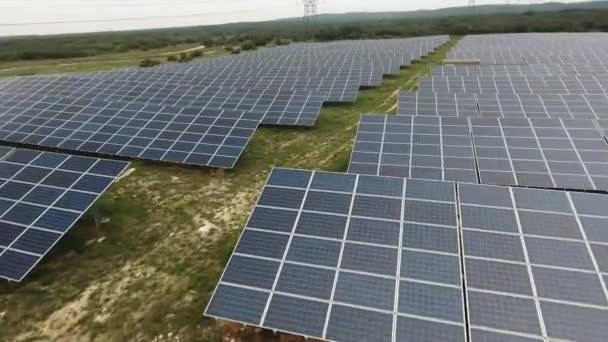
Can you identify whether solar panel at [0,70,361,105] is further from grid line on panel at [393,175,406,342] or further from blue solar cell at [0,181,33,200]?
grid line on panel at [393,175,406,342]

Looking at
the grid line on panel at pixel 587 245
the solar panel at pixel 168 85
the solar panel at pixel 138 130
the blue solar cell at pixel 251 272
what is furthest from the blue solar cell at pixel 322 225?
the solar panel at pixel 168 85

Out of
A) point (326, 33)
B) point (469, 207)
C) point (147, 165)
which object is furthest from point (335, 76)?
point (326, 33)

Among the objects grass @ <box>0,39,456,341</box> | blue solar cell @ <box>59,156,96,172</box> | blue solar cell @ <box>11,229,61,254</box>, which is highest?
blue solar cell @ <box>59,156,96,172</box>

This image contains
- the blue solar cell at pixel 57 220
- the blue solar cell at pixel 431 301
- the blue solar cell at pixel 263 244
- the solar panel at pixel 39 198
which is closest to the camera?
the blue solar cell at pixel 431 301

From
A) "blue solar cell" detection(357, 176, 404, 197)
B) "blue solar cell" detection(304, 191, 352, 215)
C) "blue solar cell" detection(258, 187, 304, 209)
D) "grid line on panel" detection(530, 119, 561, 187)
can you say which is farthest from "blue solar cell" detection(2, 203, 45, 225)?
"grid line on panel" detection(530, 119, 561, 187)

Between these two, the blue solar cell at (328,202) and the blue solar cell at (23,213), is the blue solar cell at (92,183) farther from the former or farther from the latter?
the blue solar cell at (328,202)

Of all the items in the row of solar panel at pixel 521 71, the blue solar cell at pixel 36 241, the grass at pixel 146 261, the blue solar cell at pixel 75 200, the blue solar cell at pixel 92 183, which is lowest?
the grass at pixel 146 261

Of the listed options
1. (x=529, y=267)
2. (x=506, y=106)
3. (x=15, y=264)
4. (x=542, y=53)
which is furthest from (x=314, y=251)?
(x=542, y=53)

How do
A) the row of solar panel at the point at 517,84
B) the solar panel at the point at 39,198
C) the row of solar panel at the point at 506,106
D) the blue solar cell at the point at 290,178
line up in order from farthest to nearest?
the row of solar panel at the point at 517,84 → the row of solar panel at the point at 506,106 → the blue solar cell at the point at 290,178 → the solar panel at the point at 39,198
